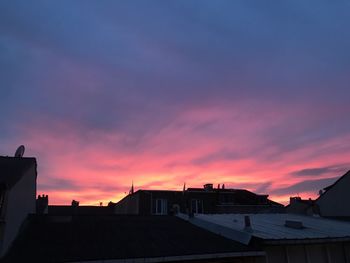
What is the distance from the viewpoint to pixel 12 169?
1360 cm

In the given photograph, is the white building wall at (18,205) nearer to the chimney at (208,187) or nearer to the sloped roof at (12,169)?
the sloped roof at (12,169)

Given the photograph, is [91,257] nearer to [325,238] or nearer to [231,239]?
[231,239]

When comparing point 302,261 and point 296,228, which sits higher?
point 296,228

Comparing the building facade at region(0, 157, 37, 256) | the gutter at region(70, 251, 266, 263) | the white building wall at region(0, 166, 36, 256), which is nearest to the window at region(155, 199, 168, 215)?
the white building wall at region(0, 166, 36, 256)

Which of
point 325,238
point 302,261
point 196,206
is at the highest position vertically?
point 196,206

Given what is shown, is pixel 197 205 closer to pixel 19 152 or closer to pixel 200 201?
pixel 200 201

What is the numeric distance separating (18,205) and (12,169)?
1.49 metres

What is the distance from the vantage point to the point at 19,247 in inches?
467

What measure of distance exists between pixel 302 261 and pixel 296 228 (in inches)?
99.8

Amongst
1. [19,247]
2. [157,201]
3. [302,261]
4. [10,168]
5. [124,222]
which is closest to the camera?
[19,247]

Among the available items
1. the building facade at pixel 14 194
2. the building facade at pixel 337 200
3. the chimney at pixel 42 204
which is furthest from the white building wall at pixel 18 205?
Answer: the building facade at pixel 337 200

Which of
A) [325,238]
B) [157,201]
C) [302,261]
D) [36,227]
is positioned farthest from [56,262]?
[157,201]

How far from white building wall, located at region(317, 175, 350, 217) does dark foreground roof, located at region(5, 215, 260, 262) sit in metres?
15.2

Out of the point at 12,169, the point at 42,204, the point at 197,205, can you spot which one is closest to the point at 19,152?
the point at 12,169
